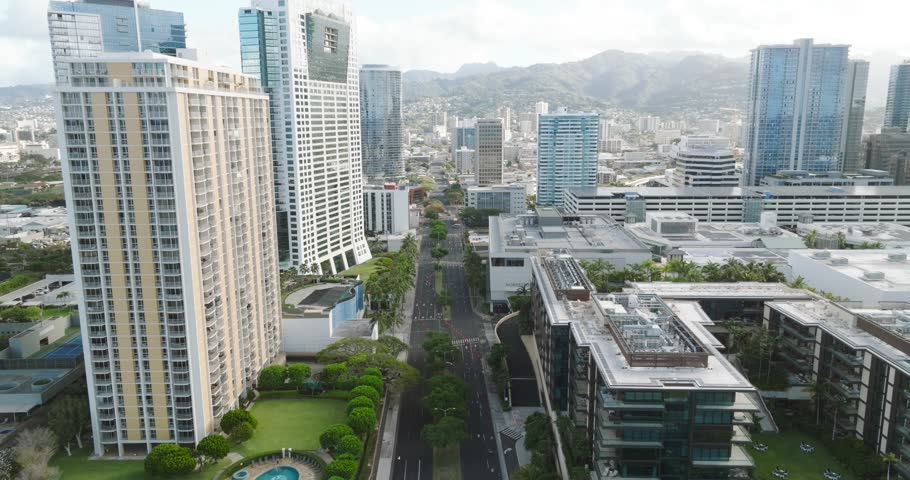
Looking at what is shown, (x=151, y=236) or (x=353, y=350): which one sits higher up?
(x=151, y=236)

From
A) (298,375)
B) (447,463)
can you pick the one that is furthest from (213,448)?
(447,463)

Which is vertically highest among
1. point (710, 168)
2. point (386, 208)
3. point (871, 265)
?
point (710, 168)

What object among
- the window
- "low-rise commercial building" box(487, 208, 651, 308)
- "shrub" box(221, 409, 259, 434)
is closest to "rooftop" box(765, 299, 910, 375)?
"low-rise commercial building" box(487, 208, 651, 308)

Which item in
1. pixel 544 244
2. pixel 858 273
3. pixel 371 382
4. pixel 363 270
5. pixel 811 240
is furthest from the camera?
pixel 363 270

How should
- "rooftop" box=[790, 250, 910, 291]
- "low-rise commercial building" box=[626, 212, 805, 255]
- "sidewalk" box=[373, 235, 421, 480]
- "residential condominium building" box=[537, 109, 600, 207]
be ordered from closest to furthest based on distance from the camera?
"sidewalk" box=[373, 235, 421, 480] → "rooftop" box=[790, 250, 910, 291] → "low-rise commercial building" box=[626, 212, 805, 255] → "residential condominium building" box=[537, 109, 600, 207]

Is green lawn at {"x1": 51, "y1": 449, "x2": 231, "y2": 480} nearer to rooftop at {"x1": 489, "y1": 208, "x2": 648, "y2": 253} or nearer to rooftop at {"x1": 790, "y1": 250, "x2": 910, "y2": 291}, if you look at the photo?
rooftop at {"x1": 489, "y1": 208, "x2": 648, "y2": 253}

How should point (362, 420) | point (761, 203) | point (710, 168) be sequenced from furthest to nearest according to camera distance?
1. point (710, 168)
2. point (761, 203)
3. point (362, 420)

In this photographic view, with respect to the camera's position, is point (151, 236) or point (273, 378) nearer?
point (151, 236)

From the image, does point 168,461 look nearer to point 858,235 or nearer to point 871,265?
point 871,265
